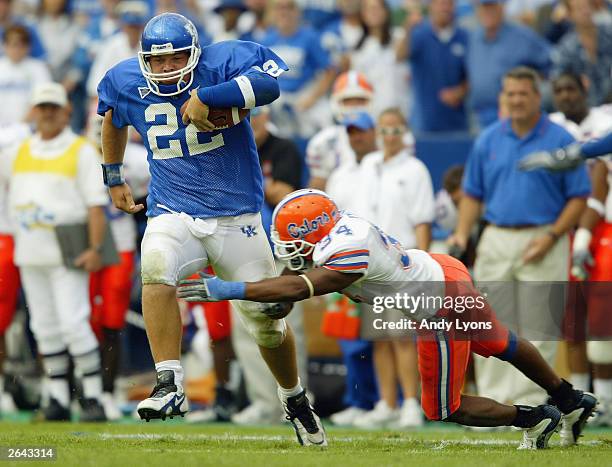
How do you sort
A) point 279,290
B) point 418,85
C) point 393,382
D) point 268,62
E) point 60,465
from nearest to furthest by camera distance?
point 60,465 < point 279,290 < point 268,62 < point 393,382 < point 418,85

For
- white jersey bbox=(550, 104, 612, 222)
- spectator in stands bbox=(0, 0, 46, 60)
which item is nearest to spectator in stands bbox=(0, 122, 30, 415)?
spectator in stands bbox=(0, 0, 46, 60)

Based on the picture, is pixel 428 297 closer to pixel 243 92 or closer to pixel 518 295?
pixel 243 92

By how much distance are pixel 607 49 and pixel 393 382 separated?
3.42 metres

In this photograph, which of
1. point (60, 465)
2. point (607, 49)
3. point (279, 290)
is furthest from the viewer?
point (607, 49)

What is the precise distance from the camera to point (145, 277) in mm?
5926

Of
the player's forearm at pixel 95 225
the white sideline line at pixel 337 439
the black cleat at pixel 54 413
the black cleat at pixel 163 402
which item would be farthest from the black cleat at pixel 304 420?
the player's forearm at pixel 95 225

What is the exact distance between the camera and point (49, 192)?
348 inches

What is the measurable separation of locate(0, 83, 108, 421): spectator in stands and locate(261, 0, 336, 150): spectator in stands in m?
2.51

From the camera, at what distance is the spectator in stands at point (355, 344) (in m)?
8.88

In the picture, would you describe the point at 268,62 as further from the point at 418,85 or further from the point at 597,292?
the point at 418,85

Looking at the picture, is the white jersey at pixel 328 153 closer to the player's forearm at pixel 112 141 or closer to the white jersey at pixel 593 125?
the white jersey at pixel 593 125

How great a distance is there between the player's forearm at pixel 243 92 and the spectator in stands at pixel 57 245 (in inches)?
125

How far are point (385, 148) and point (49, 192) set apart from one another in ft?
7.74

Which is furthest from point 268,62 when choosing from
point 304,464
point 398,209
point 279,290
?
point 398,209
